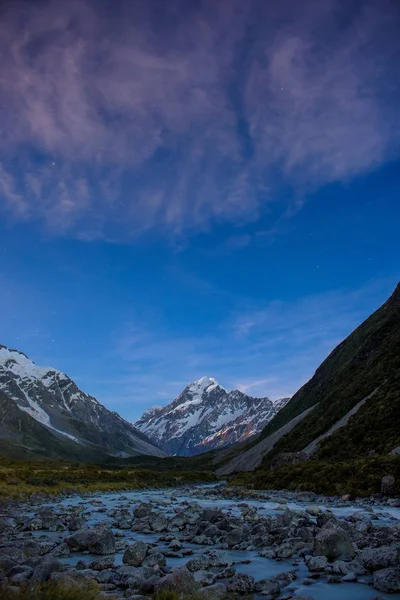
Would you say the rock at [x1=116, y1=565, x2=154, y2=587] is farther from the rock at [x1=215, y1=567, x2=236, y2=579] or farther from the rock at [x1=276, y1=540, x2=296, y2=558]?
the rock at [x1=276, y1=540, x2=296, y2=558]

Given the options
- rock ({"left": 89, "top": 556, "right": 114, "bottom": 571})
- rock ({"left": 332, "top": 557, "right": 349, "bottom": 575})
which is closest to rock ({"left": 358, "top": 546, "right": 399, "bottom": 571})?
rock ({"left": 332, "top": 557, "right": 349, "bottom": 575})

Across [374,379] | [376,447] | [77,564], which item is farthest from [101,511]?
[374,379]

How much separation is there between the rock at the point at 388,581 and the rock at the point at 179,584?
4.20 meters

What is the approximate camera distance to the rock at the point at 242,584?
10.2m

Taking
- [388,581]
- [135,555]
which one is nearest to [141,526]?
[135,555]

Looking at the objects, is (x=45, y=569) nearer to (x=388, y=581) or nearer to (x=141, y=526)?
(x=388, y=581)

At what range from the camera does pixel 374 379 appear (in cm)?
6938

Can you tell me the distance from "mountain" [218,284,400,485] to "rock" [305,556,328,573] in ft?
86.3

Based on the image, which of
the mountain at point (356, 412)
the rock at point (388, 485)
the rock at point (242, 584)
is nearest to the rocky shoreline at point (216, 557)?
the rock at point (242, 584)

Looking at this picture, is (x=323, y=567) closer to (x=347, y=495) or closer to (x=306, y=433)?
(x=347, y=495)

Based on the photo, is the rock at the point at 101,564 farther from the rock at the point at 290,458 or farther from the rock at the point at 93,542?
the rock at the point at 290,458

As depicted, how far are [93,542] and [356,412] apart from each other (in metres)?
51.2

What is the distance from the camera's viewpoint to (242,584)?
1033cm

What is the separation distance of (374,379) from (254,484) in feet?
90.1
